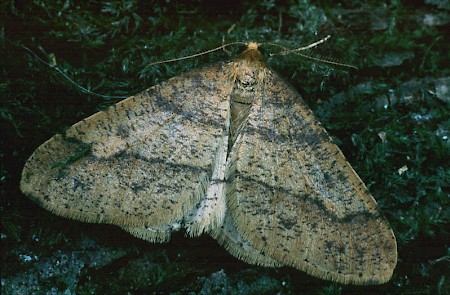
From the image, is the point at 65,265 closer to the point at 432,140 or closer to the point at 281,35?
the point at 281,35

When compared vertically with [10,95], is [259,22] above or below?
above

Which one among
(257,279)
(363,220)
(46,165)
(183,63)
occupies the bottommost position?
(257,279)

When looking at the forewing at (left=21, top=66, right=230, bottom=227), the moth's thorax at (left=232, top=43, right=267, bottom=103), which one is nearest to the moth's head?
the moth's thorax at (left=232, top=43, right=267, bottom=103)

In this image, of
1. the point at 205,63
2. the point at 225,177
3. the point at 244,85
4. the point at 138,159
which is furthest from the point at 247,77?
the point at 138,159

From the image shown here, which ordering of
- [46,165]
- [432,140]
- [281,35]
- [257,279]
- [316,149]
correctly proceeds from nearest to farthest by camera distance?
[46,165]
[316,149]
[257,279]
[432,140]
[281,35]

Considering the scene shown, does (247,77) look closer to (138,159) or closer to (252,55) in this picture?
(252,55)

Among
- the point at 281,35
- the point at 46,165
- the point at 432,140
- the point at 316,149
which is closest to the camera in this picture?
the point at 46,165

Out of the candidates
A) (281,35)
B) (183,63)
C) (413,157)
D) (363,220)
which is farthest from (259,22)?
(363,220)

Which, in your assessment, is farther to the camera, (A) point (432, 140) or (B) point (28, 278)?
(A) point (432, 140)
